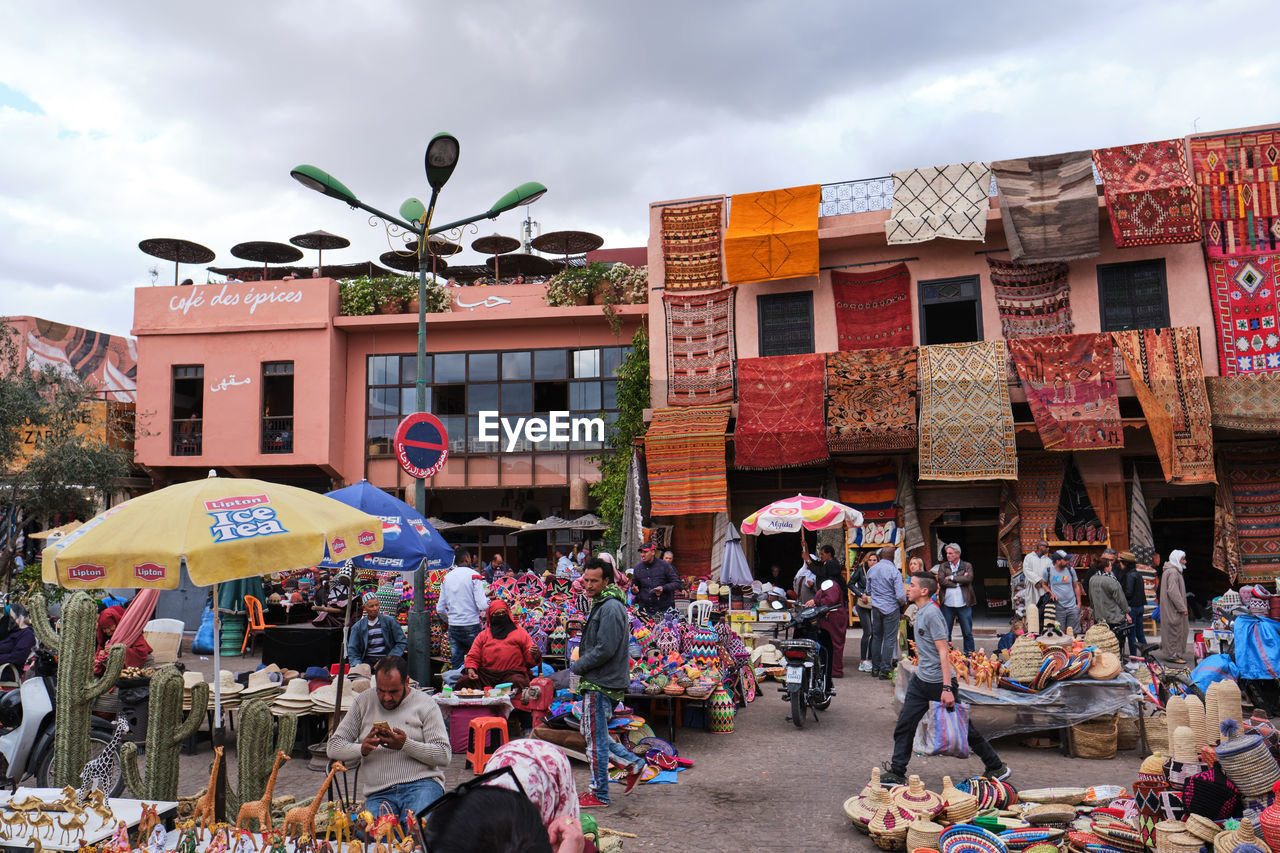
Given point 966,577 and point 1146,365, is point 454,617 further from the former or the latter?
point 1146,365

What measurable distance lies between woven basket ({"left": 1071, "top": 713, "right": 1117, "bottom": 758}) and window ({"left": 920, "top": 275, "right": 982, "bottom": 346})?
10.9 meters

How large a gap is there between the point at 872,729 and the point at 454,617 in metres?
4.75

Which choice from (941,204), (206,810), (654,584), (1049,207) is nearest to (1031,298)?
(1049,207)

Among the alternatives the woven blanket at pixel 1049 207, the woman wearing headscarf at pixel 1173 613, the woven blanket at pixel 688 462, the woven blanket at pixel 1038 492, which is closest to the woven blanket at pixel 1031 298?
the woven blanket at pixel 1049 207

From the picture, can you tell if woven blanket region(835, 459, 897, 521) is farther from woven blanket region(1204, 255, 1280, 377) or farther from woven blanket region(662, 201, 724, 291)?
woven blanket region(1204, 255, 1280, 377)

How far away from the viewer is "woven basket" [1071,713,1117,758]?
7.88m

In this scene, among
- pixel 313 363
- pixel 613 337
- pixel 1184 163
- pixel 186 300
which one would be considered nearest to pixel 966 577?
pixel 1184 163

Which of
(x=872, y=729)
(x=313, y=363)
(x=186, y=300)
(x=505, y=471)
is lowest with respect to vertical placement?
(x=872, y=729)

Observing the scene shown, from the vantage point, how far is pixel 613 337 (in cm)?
2367

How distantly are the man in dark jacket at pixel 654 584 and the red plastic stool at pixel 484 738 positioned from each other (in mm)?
4028

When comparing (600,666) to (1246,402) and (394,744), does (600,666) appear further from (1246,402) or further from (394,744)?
(1246,402)

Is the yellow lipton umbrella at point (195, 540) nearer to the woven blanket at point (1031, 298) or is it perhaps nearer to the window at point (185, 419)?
the woven blanket at point (1031, 298)

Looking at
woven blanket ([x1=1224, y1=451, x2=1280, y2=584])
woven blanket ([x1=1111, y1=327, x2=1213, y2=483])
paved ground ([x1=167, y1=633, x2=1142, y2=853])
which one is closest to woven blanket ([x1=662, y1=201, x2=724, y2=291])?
woven blanket ([x1=1111, y1=327, x2=1213, y2=483])

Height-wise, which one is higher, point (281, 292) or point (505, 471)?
point (281, 292)
